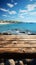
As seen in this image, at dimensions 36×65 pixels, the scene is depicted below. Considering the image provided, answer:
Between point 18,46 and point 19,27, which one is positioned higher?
point 19,27

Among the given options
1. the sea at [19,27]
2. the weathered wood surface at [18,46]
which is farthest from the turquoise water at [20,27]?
the weathered wood surface at [18,46]

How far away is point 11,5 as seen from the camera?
1.84 metres

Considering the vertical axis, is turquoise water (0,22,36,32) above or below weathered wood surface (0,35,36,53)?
above

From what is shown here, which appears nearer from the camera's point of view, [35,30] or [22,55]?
[22,55]

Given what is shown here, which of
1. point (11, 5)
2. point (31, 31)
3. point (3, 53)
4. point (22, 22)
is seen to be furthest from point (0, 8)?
point (3, 53)

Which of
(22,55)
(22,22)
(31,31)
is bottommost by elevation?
(22,55)

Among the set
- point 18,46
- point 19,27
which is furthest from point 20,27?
A: point 18,46

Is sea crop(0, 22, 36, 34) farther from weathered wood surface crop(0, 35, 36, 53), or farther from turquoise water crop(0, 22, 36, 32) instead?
weathered wood surface crop(0, 35, 36, 53)

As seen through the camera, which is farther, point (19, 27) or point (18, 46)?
point (19, 27)

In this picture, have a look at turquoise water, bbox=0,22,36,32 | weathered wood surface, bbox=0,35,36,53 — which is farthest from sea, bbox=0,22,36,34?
weathered wood surface, bbox=0,35,36,53

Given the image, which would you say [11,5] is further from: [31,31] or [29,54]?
[29,54]

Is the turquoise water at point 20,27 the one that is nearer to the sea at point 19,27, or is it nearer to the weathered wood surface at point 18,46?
the sea at point 19,27

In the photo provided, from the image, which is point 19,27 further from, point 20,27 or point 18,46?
point 18,46

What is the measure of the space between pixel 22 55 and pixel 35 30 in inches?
39.9
